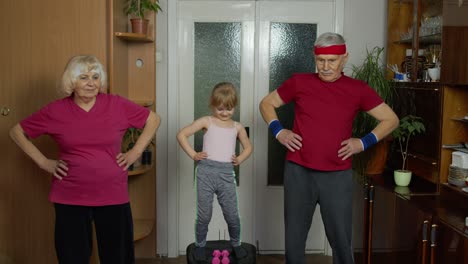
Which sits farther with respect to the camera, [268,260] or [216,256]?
[268,260]

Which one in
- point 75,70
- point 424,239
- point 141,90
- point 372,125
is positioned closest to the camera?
point 75,70

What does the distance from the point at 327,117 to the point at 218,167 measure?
0.66 m

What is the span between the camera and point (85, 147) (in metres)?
2.72

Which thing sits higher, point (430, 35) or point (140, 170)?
point (430, 35)

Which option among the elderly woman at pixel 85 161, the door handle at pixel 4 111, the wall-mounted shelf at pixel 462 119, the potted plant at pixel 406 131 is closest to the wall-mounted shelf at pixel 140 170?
the door handle at pixel 4 111

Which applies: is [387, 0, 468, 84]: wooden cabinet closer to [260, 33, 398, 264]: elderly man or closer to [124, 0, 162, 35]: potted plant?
[260, 33, 398, 264]: elderly man

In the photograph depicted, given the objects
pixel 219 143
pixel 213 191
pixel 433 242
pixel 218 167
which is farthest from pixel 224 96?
pixel 433 242

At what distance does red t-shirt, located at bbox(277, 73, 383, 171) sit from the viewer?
9.34ft

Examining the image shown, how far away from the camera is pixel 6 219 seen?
3.44 metres

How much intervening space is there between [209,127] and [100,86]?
0.66m

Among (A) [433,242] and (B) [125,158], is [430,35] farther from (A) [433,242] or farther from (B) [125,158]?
(B) [125,158]

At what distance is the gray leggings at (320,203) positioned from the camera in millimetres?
2867

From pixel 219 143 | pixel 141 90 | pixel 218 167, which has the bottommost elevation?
pixel 218 167

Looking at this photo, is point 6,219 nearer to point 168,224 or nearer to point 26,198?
point 26,198
